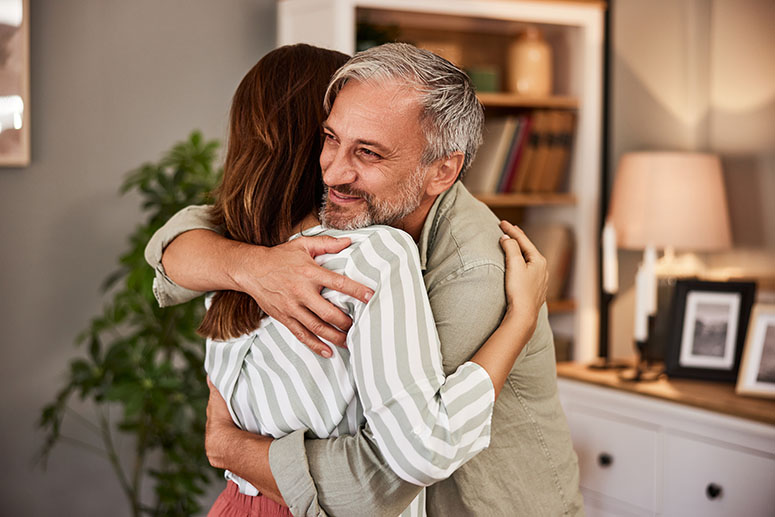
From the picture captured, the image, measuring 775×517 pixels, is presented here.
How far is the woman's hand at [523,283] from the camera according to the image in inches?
44.1

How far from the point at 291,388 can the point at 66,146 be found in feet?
6.76

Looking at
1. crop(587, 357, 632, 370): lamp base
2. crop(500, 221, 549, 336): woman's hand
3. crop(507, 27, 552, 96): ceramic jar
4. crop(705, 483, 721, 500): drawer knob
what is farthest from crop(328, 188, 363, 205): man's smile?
crop(507, 27, 552, 96): ceramic jar

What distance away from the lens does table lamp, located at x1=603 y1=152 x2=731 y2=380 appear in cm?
252

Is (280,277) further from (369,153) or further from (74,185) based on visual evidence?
(74,185)

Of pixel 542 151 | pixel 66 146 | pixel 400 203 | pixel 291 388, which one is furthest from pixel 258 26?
pixel 291 388

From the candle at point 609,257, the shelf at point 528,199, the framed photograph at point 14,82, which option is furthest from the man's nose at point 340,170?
the framed photograph at point 14,82

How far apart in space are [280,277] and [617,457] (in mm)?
1640

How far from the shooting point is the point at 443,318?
1086mm

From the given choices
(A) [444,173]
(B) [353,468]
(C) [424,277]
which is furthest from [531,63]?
(B) [353,468]

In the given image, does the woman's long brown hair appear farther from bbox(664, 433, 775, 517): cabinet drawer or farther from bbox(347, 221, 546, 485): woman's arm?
bbox(664, 433, 775, 517): cabinet drawer

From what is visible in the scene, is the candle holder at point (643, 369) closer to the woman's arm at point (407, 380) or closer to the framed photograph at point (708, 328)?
the framed photograph at point (708, 328)

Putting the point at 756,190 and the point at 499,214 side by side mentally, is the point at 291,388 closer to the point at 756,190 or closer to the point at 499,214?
the point at 756,190

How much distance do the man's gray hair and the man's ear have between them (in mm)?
12

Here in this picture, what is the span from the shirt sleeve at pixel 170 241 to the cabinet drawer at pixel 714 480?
1.49 meters
